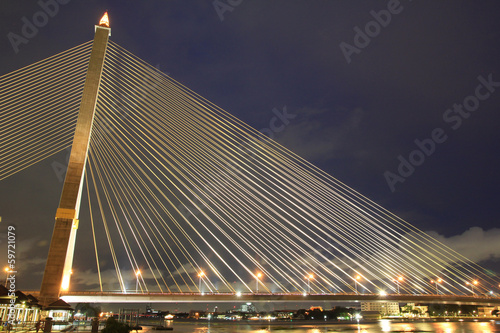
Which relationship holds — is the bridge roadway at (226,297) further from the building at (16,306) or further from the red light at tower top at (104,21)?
the red light at tower top at (104,21)

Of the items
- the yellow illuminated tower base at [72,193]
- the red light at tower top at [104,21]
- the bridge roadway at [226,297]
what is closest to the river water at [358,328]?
the bridge roadway at [226,297]

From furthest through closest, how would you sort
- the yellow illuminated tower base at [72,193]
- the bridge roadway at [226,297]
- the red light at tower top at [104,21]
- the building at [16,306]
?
the bridge roadway at [226,297] < the red light at tower top at [104,21] < the yellow illuminated tower base at [72,193] < the building at [16,306]

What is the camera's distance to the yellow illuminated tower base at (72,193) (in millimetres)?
21594

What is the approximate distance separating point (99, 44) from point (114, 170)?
27.0 ft

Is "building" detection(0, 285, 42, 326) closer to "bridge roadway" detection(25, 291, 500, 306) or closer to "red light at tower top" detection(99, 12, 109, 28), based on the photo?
"bridge roadway" detection(25, 291, 500, 306)

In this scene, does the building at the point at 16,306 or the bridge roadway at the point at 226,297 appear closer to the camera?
the building at the point at 16,306

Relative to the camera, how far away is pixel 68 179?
23375 mm

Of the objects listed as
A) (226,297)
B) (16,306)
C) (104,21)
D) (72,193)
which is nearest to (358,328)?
(226,297)

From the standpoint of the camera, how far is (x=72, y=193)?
2327 cm

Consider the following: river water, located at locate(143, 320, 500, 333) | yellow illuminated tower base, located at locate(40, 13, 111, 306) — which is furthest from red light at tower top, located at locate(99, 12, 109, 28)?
river water, located at locate(143, 320, 500, 333)

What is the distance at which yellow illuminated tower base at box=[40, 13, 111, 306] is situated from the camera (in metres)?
21.6

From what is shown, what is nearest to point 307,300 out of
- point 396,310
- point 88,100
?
point 88,100

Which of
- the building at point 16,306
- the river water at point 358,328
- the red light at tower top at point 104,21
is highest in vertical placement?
the red light at tower top at point 104,21

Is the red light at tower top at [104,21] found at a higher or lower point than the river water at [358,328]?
higher
